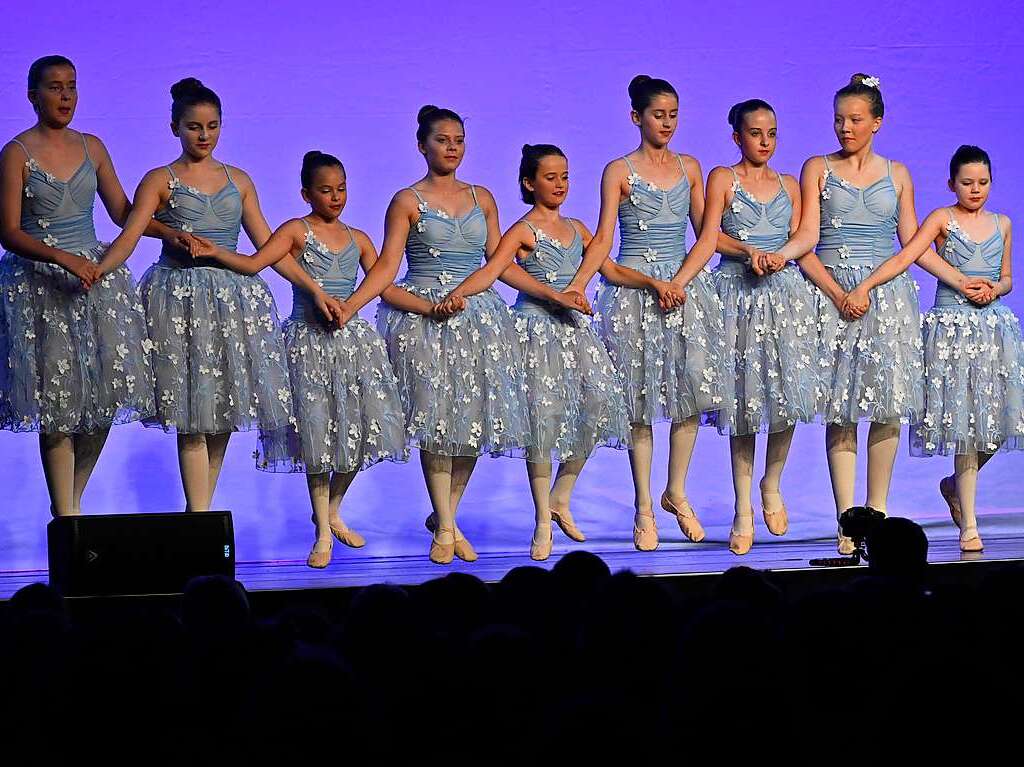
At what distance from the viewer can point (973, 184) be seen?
4762mm

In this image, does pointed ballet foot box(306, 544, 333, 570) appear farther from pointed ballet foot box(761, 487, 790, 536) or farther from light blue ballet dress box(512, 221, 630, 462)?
pointed ballet foot box(761, 487, 790, 536)

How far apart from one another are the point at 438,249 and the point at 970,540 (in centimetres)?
196

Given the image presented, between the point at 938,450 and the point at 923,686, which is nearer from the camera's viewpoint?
the point at 923,686

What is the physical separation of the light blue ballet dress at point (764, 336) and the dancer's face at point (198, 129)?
1.70 m

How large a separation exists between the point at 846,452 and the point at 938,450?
302 mm

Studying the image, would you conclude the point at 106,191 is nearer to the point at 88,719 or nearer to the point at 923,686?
the point at 88,719

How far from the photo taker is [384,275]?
443cm

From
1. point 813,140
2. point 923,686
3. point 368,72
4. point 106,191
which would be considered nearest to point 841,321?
point 813,140

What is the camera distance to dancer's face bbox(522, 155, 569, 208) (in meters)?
4.61

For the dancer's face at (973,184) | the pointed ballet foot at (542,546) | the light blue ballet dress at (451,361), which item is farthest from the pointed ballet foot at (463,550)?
the dancer's face at (973,184)

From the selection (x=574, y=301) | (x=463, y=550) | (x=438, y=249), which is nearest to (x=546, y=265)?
(x=574, y=301)

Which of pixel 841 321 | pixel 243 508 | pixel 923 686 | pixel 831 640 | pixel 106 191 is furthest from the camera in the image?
pixel 243 508

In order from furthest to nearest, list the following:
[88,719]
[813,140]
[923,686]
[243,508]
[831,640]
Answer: [813,140]
[243,508]
[831,640]
[88,719]
[923,686]

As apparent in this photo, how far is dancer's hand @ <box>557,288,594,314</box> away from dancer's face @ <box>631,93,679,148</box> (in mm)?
641
